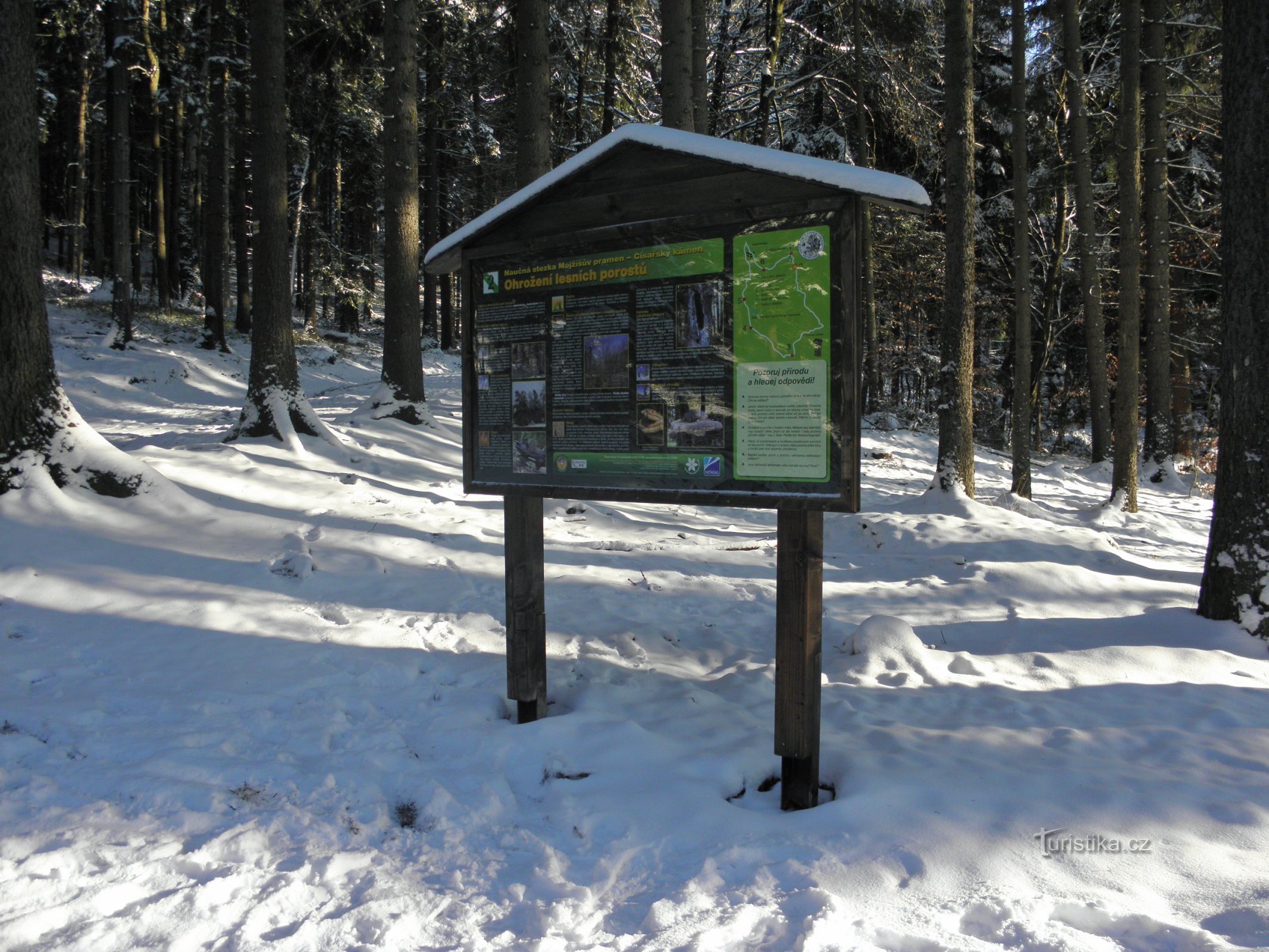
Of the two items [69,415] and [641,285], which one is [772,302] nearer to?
[641,285]

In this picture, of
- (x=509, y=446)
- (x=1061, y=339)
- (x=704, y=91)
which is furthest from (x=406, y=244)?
(x=1061, y=339)

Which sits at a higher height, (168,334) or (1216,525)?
(168,334)

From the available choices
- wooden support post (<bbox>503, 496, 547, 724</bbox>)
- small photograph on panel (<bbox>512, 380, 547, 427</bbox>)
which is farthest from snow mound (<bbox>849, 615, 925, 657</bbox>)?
small photograph on panel (<bbox>512, 380, 547, 427</bbox>)

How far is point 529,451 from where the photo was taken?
3945mm

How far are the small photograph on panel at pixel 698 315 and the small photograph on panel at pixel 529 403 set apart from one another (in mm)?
833

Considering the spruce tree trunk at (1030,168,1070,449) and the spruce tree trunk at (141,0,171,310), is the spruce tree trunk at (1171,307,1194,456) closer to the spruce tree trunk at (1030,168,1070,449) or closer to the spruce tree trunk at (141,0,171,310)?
the spruce tree trunk at (1030,168,1070,449)

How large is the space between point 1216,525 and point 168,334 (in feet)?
72.3

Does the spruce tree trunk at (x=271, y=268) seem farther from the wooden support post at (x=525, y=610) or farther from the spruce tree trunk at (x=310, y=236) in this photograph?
the spruce tree trunk at (x=310, y=236)

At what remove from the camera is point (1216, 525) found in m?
5.23

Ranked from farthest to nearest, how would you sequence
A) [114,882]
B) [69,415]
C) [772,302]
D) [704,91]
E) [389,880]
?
[704,91] → [69,415] → [772,302] → [389,880] → [114,882]

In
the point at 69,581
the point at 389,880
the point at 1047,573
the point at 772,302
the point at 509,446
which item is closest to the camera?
the point at 389,880

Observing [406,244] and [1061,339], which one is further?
[1061,339]

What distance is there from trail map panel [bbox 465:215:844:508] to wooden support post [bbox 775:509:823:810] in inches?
8.7

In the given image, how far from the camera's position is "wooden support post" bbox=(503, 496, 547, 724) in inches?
161
